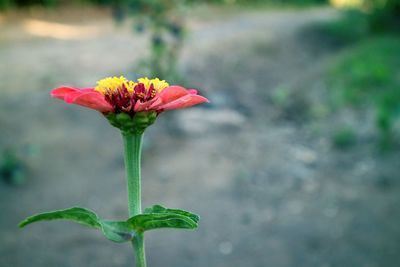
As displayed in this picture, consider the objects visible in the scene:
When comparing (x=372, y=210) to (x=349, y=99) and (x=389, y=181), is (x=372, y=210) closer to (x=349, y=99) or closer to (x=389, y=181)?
(x=389, y=181)

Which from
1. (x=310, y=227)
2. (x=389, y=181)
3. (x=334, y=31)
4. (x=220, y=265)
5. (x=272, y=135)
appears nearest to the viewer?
(x=220, y=265)

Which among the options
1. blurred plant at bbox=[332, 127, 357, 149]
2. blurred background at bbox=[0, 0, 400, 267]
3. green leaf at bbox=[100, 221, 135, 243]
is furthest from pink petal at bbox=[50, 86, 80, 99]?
blurred plant at bbox=[332, 127, 357, 149]

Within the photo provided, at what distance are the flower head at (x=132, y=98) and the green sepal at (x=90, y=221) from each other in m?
0.18

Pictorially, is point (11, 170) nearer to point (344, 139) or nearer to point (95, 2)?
point (344, 139)

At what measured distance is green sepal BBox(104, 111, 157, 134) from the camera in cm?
89

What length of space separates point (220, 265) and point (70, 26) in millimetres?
6564

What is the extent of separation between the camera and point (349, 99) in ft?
18.1

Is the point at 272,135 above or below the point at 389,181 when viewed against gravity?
above

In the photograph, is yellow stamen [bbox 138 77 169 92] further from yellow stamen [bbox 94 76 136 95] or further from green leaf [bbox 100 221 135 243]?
green leaf [bbox 100 221 135 243]

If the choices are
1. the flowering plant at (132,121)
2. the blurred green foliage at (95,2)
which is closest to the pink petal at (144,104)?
the flowering plant at (132,121)

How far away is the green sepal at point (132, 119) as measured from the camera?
0.89 meters

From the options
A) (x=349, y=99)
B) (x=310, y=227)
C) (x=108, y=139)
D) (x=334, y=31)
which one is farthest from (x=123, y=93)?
(x=334, y=31)

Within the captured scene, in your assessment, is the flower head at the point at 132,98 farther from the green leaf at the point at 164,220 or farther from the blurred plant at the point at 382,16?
the blurred plant at the point at 382,16

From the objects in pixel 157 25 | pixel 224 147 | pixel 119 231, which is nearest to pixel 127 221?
pixel 119 231
